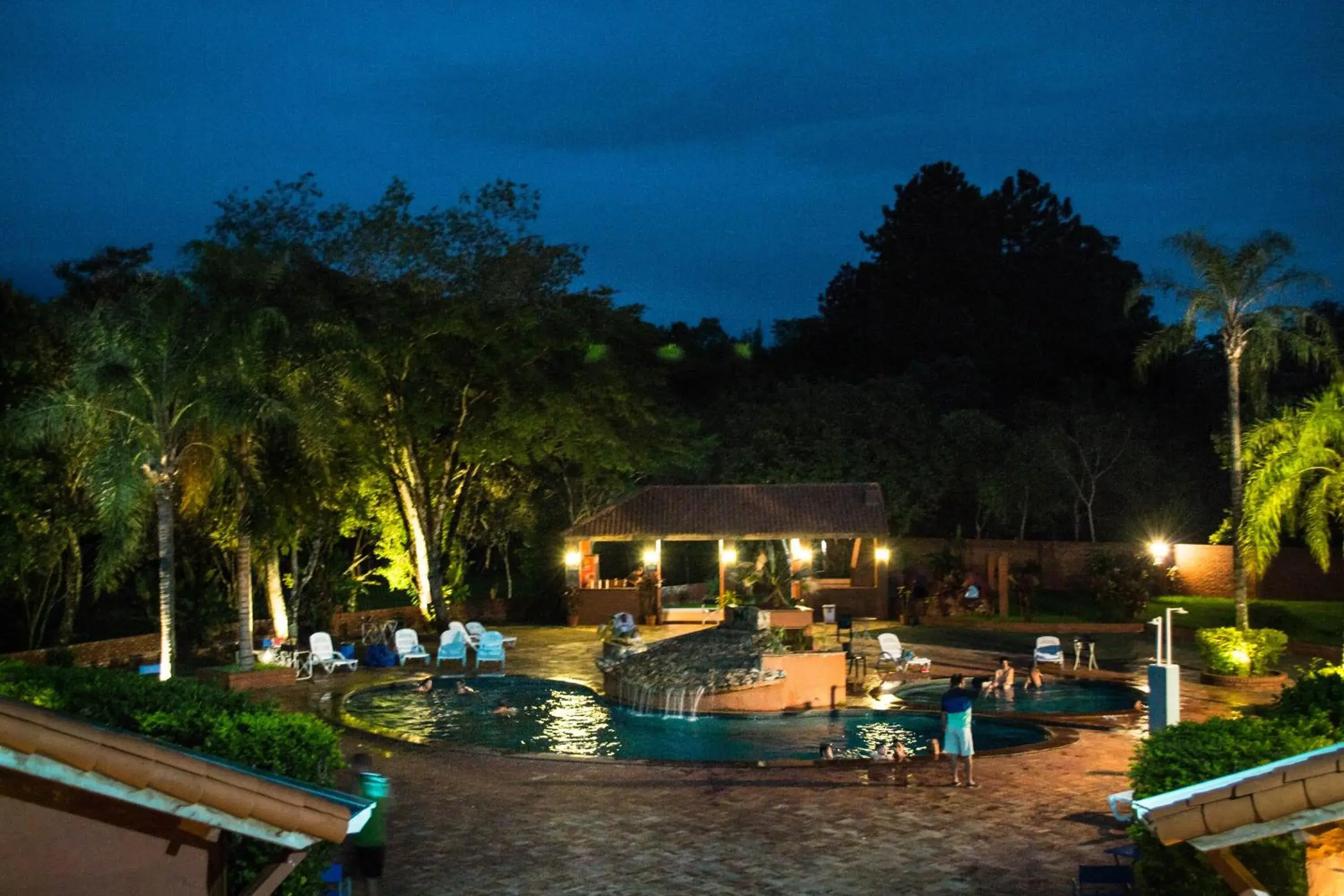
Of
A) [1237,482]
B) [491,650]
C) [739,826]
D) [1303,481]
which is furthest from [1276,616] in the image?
[739,826]

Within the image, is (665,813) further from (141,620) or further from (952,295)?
(952,295)

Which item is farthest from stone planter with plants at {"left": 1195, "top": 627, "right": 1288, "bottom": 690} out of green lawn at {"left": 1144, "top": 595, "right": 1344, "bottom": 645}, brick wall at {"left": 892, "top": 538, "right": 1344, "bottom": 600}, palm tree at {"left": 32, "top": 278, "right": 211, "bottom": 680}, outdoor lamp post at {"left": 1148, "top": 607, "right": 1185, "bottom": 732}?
palm tree at {"left": 32, "top": 278, "right": 211, "bottom": 680}

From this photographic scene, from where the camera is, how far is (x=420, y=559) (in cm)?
3153

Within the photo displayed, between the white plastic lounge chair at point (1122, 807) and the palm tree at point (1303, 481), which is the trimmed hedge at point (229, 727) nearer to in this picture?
the white plastic lounge chair at point (1122, 807)

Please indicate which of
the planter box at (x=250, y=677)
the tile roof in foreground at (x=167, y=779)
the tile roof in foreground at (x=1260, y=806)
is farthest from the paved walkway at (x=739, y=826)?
the planter box at (x=250, y=677)

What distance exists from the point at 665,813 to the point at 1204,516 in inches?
1191

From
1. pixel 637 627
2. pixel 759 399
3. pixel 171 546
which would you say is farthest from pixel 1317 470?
pixel 759 399

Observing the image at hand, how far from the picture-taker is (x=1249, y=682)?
67.6 ft

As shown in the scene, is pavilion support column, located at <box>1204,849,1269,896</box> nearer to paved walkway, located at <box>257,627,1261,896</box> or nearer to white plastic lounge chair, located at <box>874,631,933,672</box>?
paved walkway, located at <box>257,627,1261,896</box>

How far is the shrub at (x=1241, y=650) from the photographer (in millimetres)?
20875

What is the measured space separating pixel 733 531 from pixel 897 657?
31.7 feet

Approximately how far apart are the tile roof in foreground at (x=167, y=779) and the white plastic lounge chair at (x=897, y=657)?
59.2 feet

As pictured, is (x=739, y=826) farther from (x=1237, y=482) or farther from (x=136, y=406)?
(x=1237, y=482)

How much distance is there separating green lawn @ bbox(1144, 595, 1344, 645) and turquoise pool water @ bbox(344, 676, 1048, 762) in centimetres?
1221
